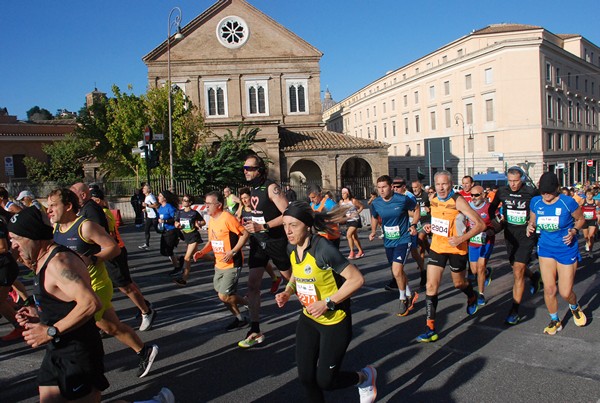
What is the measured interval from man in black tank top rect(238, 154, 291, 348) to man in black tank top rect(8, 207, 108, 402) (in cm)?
274

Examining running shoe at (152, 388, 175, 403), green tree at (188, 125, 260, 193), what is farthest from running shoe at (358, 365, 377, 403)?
green tree at (188, 125, 260, 193)

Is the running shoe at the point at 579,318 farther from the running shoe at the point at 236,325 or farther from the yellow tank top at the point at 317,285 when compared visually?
the running shoe at the point at 236,325

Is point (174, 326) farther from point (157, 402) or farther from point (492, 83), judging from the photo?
point (492, 83)

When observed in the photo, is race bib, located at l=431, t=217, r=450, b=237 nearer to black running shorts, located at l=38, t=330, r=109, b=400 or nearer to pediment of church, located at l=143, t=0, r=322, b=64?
black running shorts, located at l=38, t=330, r=109, b=400

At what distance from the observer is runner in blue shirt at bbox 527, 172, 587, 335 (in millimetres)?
6203

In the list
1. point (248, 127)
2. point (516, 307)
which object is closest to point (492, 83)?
point (248, 127)

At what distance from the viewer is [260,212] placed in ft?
20.5

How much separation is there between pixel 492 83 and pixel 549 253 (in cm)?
5028

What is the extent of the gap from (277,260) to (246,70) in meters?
35.4

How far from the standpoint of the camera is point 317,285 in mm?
3932

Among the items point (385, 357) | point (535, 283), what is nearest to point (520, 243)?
point (535, 283)

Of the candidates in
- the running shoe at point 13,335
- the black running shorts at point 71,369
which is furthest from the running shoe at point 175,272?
the black running shorts at point 71,369

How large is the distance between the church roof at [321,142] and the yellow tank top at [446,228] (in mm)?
28353

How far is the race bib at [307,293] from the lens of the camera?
396 cm
